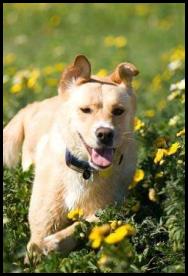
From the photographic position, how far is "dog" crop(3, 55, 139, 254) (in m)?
5.04

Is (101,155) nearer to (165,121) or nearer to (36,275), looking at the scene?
(36,275)

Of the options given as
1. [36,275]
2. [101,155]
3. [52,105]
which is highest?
[52,105]

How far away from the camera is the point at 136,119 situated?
21.8 feet

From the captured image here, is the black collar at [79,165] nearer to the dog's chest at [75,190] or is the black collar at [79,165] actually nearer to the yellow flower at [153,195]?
the dog's chest at [75,190]

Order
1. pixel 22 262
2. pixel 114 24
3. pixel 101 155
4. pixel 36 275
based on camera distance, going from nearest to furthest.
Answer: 1. pixel 36 275
2. pixel 22 262
3. pixel 101 155
4. pixel 114 24

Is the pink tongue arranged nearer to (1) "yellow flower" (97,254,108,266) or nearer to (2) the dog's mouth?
(2) the dog's mouth

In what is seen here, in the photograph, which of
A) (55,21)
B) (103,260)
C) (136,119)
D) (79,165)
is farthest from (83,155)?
(55,21)

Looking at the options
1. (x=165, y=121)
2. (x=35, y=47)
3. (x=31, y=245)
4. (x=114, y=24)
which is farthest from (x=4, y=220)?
(x=114, y=24)

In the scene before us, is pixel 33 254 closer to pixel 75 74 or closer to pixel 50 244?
pixel 50 244

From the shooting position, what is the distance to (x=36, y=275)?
4.25 m

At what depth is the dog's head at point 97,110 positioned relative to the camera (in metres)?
5.00

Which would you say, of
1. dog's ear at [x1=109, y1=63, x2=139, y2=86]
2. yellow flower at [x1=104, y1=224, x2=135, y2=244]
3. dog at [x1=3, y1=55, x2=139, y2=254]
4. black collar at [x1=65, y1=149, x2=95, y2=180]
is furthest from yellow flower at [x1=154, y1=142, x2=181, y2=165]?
yellow flower at [x1=104, y1=224, x2=135, y2=244]

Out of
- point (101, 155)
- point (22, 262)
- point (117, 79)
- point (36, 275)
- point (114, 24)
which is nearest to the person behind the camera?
point (36, 275)

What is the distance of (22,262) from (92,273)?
64 centimetres
